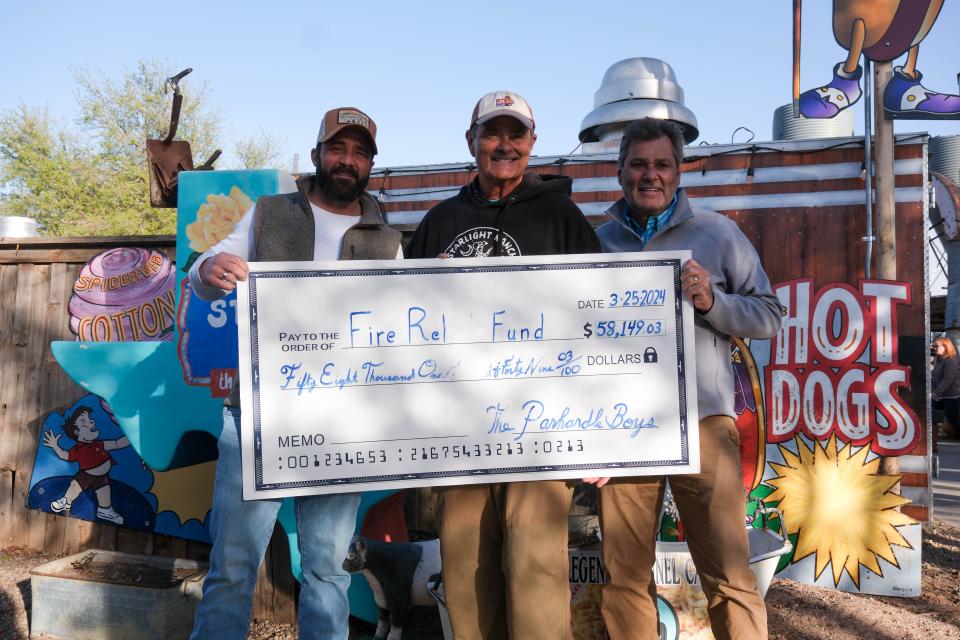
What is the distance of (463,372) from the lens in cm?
241

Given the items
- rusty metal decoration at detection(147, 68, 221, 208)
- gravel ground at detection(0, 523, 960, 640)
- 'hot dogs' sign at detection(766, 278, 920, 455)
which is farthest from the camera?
'hot dogs' sign at detection(766, 278, 920, 455)

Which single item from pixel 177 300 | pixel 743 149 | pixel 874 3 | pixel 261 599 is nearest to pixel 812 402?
pixel 743 149

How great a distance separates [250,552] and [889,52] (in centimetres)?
483

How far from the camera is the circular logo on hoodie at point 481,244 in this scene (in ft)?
8.23

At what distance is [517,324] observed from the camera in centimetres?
243

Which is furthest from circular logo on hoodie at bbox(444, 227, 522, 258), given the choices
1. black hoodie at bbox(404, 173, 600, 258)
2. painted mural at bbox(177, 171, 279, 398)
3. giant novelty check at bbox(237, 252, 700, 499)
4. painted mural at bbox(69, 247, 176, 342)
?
painted mural at bbox(69, 247, 176, 342)

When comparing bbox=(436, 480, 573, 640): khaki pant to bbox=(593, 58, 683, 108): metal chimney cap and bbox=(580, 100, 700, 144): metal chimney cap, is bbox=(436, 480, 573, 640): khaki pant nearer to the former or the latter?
bbox=(580, 100, 700, 144): metal chimney cap

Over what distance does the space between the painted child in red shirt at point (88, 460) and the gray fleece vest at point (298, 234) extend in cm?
265

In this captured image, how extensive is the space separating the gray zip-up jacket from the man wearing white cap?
13.3 inches

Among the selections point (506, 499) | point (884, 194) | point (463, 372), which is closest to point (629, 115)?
point (884, 194)

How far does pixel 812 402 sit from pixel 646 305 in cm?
289

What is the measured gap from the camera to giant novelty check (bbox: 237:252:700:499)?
2.33m

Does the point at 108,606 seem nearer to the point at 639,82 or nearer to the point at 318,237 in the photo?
the point at 318,237

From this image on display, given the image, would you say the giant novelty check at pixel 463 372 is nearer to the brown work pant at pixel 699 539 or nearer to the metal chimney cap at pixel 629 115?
the brown work pant at pixel 699 539
